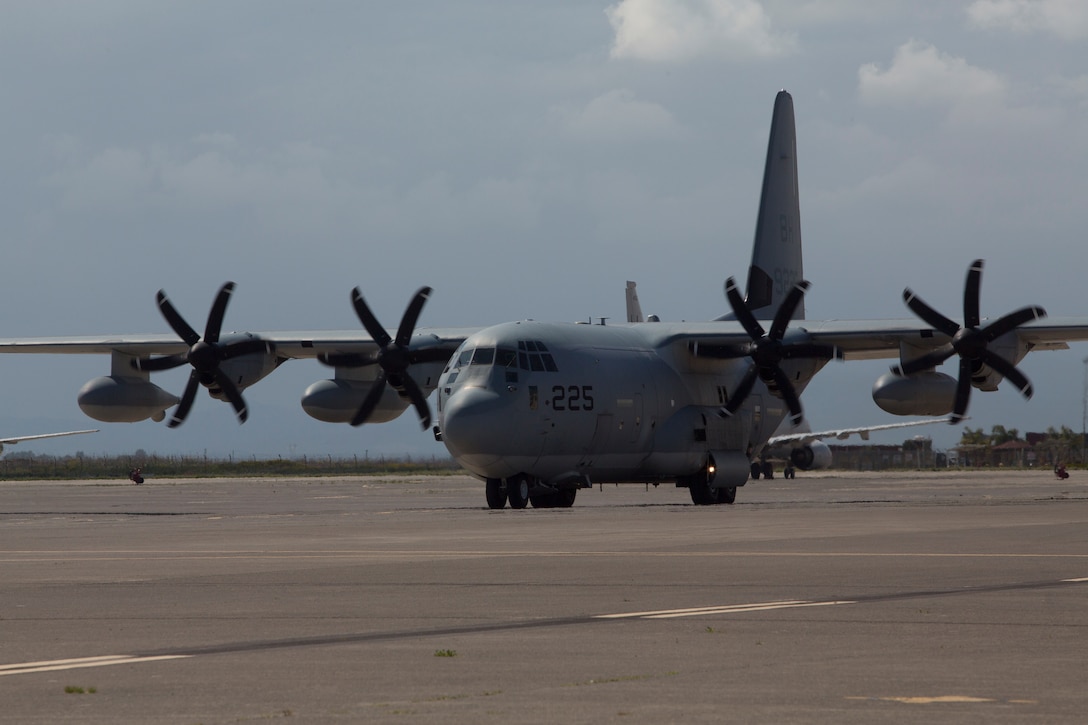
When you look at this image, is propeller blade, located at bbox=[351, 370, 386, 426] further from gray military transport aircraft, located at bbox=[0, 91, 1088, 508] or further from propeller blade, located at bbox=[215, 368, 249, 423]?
propeller blade, located at bbox=[215, 368, 249, 423]

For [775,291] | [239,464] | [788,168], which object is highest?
[788,168]

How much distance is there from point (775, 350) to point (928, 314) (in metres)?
3.96

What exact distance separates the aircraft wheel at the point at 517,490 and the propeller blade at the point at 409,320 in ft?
19.7

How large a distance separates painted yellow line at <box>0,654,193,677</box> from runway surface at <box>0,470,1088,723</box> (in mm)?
26

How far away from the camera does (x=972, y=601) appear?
1324 cm

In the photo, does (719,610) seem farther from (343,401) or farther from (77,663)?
(343,401)

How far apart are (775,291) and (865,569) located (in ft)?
107

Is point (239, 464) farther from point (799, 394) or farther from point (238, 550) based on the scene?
point (238, 550)

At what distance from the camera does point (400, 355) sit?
40188 millimetres

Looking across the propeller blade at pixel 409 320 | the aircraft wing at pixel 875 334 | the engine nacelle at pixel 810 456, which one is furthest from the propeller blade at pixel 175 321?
the engine nacelle at pixel 810 456

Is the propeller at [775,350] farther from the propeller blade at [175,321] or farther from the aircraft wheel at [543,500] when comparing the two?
the propeller blade at [175,321]

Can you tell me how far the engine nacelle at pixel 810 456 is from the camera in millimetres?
90812

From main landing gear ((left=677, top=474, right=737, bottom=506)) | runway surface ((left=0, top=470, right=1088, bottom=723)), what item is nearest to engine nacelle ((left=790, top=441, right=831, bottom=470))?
main landing gear ((left=677, top=474, right=737, bottom=506))

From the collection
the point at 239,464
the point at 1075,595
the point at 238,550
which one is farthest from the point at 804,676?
the point at 239,464
